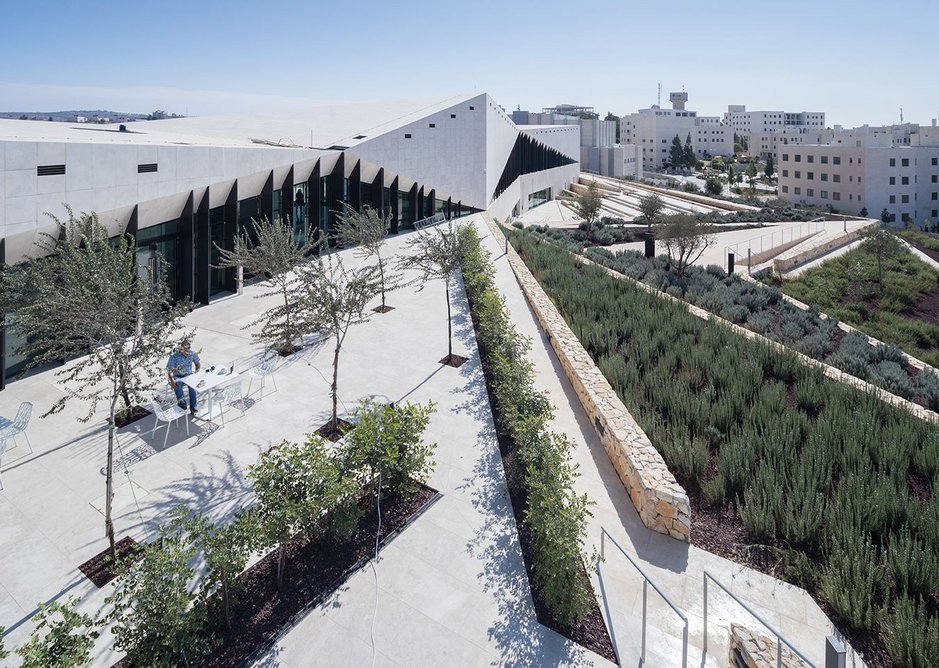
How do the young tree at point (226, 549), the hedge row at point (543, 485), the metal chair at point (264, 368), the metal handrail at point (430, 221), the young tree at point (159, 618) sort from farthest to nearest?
the metal handrail at point (430, 221) < the metal chair at point (264, 368) < the hedge row at point (543, 485) < the young tree at point (226, 549) < the young tree at point (159, 618)

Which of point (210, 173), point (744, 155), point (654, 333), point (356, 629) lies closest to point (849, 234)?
point (654, 333)

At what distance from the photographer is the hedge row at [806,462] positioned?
514cm

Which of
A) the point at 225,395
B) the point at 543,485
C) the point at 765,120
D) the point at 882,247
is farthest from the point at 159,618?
the point at 765,120

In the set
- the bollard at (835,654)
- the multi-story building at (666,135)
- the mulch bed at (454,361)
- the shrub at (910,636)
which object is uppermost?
the multi-story building at (666,135)

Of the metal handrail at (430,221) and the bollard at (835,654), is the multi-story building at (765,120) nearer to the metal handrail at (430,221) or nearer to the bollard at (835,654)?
the metal handrail at (430,221)

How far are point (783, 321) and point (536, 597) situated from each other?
14.0m

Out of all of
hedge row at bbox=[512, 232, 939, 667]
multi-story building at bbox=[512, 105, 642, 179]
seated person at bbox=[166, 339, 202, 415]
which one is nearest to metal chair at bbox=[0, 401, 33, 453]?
seated person at bbox=[166, 339, 202, 415]

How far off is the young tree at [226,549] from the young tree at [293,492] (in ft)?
0.70

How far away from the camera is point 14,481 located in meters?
7.48

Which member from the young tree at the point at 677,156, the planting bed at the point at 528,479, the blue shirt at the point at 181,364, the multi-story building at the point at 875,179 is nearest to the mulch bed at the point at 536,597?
the planting bed at the point at 528,479

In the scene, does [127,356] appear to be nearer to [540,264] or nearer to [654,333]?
[654,333]

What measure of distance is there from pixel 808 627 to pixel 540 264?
585 inches

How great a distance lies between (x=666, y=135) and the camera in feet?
421

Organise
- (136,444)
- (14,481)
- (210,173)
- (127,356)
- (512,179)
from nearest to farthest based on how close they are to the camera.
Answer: (127,356) → (14,481) → (136,444) → (210,173) → (512,179)
